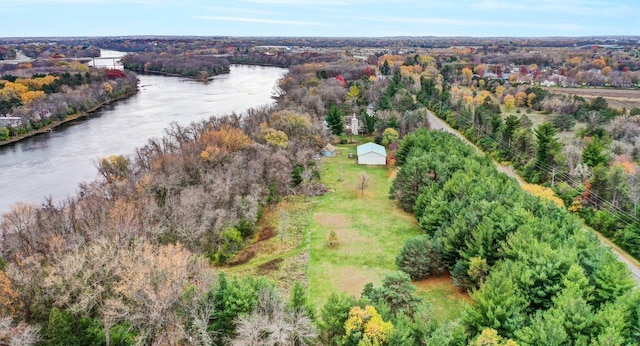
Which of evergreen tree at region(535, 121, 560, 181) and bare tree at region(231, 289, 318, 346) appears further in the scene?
evergreen tree at region(535, 121, 560, 181)

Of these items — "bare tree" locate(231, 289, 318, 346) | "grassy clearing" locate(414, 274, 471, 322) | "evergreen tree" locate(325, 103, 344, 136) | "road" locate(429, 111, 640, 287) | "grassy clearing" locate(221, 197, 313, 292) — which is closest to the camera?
"bare tree" locate(231, 289, 318, 346)

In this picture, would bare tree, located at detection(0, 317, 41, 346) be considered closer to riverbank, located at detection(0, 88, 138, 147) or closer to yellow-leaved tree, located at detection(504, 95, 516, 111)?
riverbank, located at detection(0, 88, 138, 147)

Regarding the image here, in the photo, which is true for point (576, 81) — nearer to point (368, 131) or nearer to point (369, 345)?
point (368, 131)

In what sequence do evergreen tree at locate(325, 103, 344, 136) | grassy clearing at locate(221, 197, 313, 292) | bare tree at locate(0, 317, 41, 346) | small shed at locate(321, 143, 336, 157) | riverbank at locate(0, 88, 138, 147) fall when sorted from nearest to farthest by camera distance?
1. bare tree at locate(0, 317, 41, 346)
2. grassy clearing at locate(221, 197, 313, 292)
3. small shed at locate(321, 143, 336, 157)
4. riverbank at locate(0, 88, 138, 147)
5. evergreen tree at locate(325, 103, 344, 136)

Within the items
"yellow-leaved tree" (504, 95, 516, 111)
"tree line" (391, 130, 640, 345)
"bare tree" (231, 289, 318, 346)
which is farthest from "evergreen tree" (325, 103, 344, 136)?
"bare tree" (231, 289, 318, 346)

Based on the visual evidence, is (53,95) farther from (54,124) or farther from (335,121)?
(335,121)

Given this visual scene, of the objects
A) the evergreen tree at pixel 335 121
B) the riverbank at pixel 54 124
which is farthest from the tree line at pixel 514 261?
the riverbank at pixel 54 124
